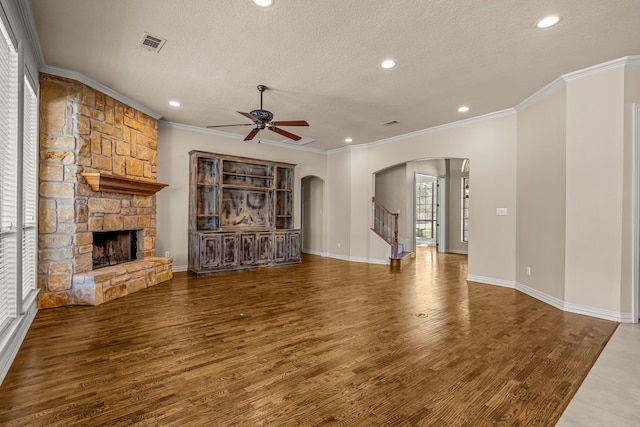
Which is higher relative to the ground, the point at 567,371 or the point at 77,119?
the point at 77,119

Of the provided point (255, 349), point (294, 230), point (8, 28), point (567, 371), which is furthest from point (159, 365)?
point (294, 230)

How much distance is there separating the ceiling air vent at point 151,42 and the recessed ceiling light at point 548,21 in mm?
3742

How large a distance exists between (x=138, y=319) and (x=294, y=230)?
432 centimetres

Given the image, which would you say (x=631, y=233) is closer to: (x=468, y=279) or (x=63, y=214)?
(x=468, y=279)

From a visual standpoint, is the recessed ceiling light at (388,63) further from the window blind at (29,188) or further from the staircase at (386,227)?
the staircase at (386,227)

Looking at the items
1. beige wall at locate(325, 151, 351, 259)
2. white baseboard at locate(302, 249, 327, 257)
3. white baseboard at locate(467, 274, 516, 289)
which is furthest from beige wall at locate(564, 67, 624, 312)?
white baseboard at locate(302, 249, 327, 257)

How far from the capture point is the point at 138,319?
3.53 metres

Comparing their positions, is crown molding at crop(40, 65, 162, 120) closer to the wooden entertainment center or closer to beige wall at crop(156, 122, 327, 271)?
beige wall at crop(156, 122, 327, 271)

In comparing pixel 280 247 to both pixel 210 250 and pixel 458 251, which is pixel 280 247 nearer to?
pixel 210 250

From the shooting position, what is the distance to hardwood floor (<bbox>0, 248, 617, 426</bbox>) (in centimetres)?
190

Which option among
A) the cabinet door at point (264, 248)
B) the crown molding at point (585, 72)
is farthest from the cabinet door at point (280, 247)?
the crown molding at point (585, 72)

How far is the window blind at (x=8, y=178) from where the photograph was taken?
2576 millimetres

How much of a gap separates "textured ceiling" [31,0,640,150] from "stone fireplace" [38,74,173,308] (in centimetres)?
49

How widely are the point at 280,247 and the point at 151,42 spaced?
4.85 metres
